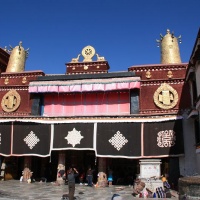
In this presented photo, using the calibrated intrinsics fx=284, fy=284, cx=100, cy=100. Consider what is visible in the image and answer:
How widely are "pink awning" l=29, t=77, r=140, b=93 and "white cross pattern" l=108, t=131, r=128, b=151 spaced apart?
3.56 meters

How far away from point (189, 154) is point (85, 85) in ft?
27.4

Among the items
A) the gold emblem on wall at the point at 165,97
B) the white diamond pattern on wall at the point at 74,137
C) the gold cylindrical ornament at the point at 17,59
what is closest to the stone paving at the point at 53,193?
the white diamond pattern on wall at the point at 74,137

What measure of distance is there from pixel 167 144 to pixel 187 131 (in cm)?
146

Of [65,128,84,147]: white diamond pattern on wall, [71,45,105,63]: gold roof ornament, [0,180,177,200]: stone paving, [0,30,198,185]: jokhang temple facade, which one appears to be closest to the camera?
[0,180,177,200]: stone paving

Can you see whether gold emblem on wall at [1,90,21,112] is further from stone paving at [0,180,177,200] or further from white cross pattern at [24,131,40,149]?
stone paving at [0,180,177,200]

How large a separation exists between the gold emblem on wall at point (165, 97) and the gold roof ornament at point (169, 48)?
4.81 m

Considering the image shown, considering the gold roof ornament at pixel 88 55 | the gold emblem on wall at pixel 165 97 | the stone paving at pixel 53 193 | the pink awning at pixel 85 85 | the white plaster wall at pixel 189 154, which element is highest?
the gold roof ornament at pixel 88 55

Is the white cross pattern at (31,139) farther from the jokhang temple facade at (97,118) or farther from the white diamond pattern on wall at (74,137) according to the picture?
the white diamond pattern on wall at (74,137)

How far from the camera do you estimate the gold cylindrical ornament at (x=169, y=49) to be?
23769 millimetres

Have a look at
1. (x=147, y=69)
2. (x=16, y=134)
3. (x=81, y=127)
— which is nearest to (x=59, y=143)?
(x=81, y=127)

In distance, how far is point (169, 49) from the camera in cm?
2419

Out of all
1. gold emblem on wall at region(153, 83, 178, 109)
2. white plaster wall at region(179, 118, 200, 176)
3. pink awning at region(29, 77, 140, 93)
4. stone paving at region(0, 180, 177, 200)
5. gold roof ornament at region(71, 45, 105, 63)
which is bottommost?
stone paving at region(0, 180, 177, 200)

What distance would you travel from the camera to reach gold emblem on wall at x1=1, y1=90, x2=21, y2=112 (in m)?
21.5

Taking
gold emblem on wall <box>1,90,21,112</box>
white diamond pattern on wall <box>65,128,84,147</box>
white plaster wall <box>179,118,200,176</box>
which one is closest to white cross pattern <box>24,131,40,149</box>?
white diamond pattern on wall <box>65,128,84,147</box>
